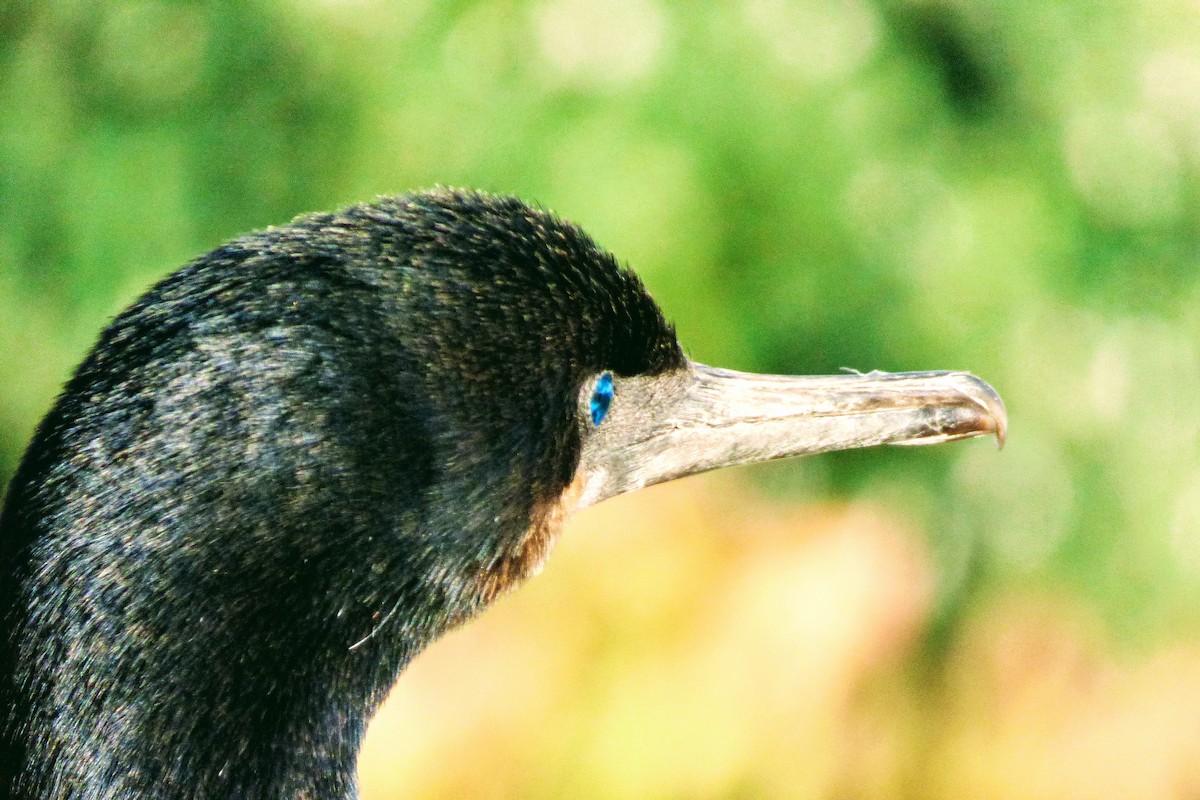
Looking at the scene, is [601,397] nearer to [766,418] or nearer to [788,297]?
[766,418]

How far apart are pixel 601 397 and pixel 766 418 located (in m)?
0.29

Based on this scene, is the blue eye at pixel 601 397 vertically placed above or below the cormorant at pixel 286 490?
above

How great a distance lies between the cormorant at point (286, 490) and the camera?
1484mm

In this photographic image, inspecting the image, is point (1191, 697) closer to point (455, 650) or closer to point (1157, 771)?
point (1157, 771)

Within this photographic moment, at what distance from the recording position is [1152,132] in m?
3.47

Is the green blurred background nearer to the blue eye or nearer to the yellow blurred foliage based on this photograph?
the yellow blurred foliage

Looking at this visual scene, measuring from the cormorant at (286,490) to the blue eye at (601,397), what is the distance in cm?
4

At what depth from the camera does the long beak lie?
205 centimetres

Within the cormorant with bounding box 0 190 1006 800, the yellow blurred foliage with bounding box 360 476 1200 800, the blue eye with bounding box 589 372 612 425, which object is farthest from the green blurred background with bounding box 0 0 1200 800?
the cormorant with bounding box 0 190 1006 800

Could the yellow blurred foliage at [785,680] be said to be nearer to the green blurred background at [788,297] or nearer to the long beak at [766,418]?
the green blurred background at [788,297]

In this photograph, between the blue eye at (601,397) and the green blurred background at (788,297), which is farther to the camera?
the green blurred background at (788,297)

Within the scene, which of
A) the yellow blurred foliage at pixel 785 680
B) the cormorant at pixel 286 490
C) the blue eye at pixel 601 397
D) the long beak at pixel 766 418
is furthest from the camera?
the yellow blurred foliage at pixel 785 680

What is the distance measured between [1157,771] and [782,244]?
1.67 m

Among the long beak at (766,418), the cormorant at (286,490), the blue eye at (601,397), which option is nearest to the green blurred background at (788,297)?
the long beak at (766,418)
